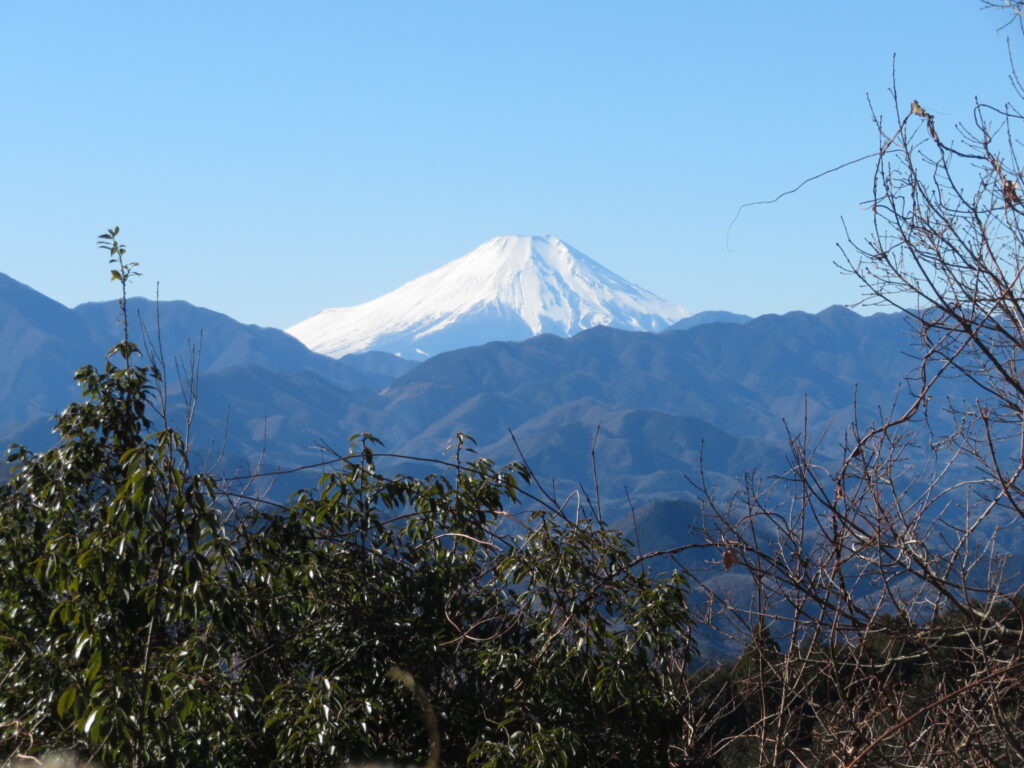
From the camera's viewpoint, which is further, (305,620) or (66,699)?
(305,620)

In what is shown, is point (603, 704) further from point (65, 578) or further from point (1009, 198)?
point (1009, 198)

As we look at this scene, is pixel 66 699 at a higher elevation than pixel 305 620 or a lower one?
higher

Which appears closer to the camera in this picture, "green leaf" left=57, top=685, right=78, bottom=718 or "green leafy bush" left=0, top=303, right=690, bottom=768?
"green leaf" left=57, top=685, right=78, bottom=718

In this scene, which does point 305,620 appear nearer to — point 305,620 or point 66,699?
point 305,620

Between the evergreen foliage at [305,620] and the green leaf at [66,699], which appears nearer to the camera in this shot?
the green leaf at [66,699]

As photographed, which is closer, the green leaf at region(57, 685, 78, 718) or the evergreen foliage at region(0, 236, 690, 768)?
the green leaf at region(57, 685, 78, 718)

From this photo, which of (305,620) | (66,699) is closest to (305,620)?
(305,620)

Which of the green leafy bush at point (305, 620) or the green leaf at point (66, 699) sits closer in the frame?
the green leaf at point (66, 699)

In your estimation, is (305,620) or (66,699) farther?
(305,620)

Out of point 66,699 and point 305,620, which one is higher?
point 66,699

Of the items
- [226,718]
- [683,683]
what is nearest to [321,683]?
[226,718]

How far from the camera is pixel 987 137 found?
3.34 meters

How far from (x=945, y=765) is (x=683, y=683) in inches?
54.2

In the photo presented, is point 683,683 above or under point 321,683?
under
